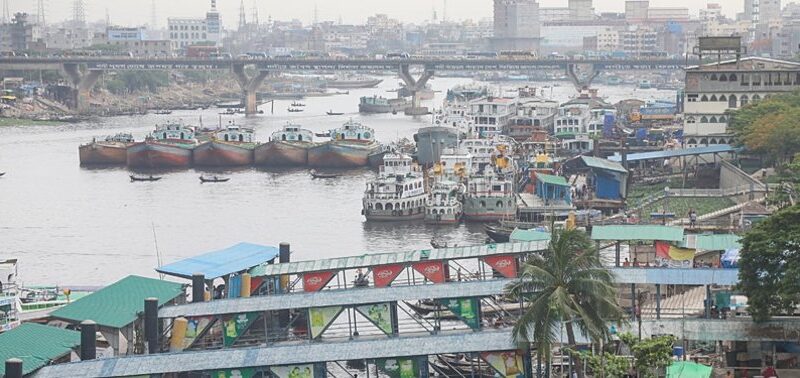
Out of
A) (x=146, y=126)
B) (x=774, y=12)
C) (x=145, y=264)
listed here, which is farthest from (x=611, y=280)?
(x=774, y=12)

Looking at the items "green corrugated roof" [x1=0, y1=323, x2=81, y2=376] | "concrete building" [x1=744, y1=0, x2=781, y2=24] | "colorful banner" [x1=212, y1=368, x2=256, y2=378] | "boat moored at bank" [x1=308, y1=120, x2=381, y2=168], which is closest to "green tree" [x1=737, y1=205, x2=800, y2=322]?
"colorful banner" [x1=212, y1=368, x2=256, y2=378]

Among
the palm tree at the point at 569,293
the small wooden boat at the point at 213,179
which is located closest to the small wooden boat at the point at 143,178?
the small wooden boat at the point at 213,179

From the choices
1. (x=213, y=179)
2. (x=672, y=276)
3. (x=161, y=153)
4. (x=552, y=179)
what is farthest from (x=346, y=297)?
(x=161, y=153)

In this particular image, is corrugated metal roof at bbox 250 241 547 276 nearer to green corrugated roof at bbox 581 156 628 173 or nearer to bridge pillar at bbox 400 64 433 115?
green corrugated roof at bbox 581 156 628 173

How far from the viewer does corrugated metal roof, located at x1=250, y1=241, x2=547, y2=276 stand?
1716 cm

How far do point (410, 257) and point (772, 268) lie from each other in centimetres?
415

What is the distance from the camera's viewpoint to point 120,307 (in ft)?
54.4

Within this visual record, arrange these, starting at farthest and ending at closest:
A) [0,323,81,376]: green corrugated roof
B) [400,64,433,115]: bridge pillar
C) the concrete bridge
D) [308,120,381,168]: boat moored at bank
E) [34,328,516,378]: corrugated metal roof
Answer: the concrete bridge
[400,64,433,115]: bridge pillar
[308,120,381,168]: boat moored at bank
[0,323,81,376]: green corrugated roof
[34,328,516,378]: corrugated metal roof

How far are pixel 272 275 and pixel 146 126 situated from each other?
156ft

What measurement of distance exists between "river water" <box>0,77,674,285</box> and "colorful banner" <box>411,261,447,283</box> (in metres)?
8.91

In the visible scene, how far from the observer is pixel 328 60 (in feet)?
252

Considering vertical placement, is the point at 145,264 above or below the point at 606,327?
A: below

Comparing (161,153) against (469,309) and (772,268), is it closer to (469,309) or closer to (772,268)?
(469,309)

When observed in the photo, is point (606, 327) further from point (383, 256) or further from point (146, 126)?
point (146, 126)
